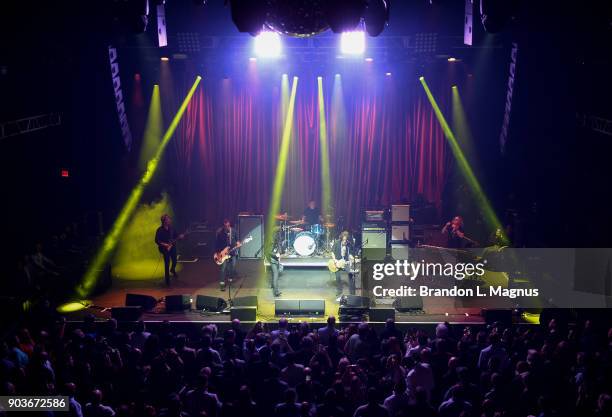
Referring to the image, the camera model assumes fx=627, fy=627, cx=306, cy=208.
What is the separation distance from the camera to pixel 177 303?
35.2 ft

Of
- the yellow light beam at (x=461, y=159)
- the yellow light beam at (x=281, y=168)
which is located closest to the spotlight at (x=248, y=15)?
the yellow light beam at (x=281, y=168)

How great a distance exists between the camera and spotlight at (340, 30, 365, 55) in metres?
13.0

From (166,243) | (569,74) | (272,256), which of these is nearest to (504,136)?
(569,74)

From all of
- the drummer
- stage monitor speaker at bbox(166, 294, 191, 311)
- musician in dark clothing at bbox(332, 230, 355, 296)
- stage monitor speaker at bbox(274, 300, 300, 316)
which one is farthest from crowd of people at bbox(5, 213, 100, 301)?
musician in dark clothing at bbox(332, 230, 355, 296)

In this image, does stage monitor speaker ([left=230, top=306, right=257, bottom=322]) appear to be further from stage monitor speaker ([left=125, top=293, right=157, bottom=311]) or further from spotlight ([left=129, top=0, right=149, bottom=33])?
spotlight ([left=129, top=0, right=149, bottom=33])

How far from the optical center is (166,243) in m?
12.7

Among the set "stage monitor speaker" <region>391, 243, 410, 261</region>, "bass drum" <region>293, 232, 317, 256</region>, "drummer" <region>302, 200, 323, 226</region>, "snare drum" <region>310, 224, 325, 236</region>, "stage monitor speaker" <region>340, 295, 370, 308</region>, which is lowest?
"stage monitor speaker" <region>340, 295, 370, 308</region>

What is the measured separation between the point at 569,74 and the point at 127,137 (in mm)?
10022

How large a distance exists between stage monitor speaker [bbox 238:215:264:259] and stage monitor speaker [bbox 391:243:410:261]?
3130 millimetres

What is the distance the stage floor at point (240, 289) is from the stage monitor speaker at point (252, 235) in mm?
213

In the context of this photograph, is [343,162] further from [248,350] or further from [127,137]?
[248,350]

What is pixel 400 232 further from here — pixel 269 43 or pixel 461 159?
pixel 269 43

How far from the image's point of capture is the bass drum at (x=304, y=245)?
1327 centimetres

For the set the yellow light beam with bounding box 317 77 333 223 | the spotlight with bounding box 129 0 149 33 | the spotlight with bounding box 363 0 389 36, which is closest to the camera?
the spotlight with bounding box 363 0 389 36
